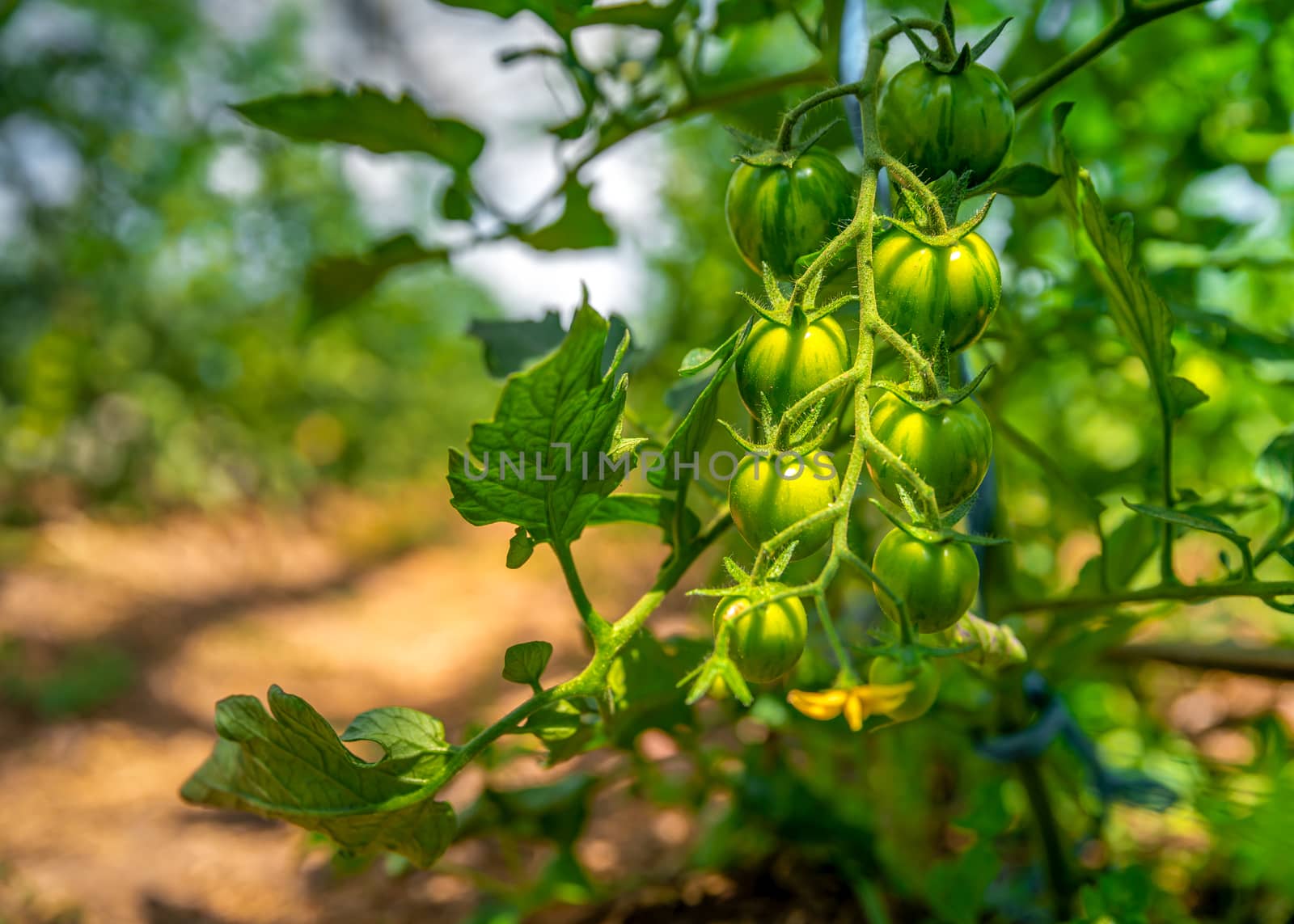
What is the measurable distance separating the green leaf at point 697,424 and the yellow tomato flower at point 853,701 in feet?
0.28

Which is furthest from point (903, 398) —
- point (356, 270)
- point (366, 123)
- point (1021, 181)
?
point (356, 270)

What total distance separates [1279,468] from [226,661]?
2300 mm

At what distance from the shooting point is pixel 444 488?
13.4 feet

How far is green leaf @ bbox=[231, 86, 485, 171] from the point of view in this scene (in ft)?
1.52

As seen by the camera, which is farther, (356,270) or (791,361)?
(356,270)

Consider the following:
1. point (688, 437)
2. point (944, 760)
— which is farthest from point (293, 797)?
A: point (944, 760)

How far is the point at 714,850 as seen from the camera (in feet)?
2.30

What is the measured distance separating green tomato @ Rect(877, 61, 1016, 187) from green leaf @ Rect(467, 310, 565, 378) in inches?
8.9

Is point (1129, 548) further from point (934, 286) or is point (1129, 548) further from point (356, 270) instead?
point (356, 270)

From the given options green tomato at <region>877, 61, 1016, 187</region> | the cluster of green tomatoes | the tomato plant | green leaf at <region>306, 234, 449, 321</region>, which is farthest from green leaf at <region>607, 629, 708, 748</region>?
green leaf at <region>306, 234, 449, 321</region>

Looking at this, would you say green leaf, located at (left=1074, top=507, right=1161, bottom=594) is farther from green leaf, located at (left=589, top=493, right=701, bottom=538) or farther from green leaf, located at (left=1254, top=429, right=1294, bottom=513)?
green leaf, located at (left=589, top=493, right=701, bottom=538)

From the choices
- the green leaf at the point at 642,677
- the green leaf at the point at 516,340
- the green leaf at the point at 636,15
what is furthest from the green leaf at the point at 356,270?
the green leaf at the point at 642,677

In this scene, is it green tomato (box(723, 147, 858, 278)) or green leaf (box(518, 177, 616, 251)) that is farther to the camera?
green leaf (box(518, 177, 616, 251))

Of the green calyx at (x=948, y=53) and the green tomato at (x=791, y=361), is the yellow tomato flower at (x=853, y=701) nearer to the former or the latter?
the green tomato at (x=791, y=361)
